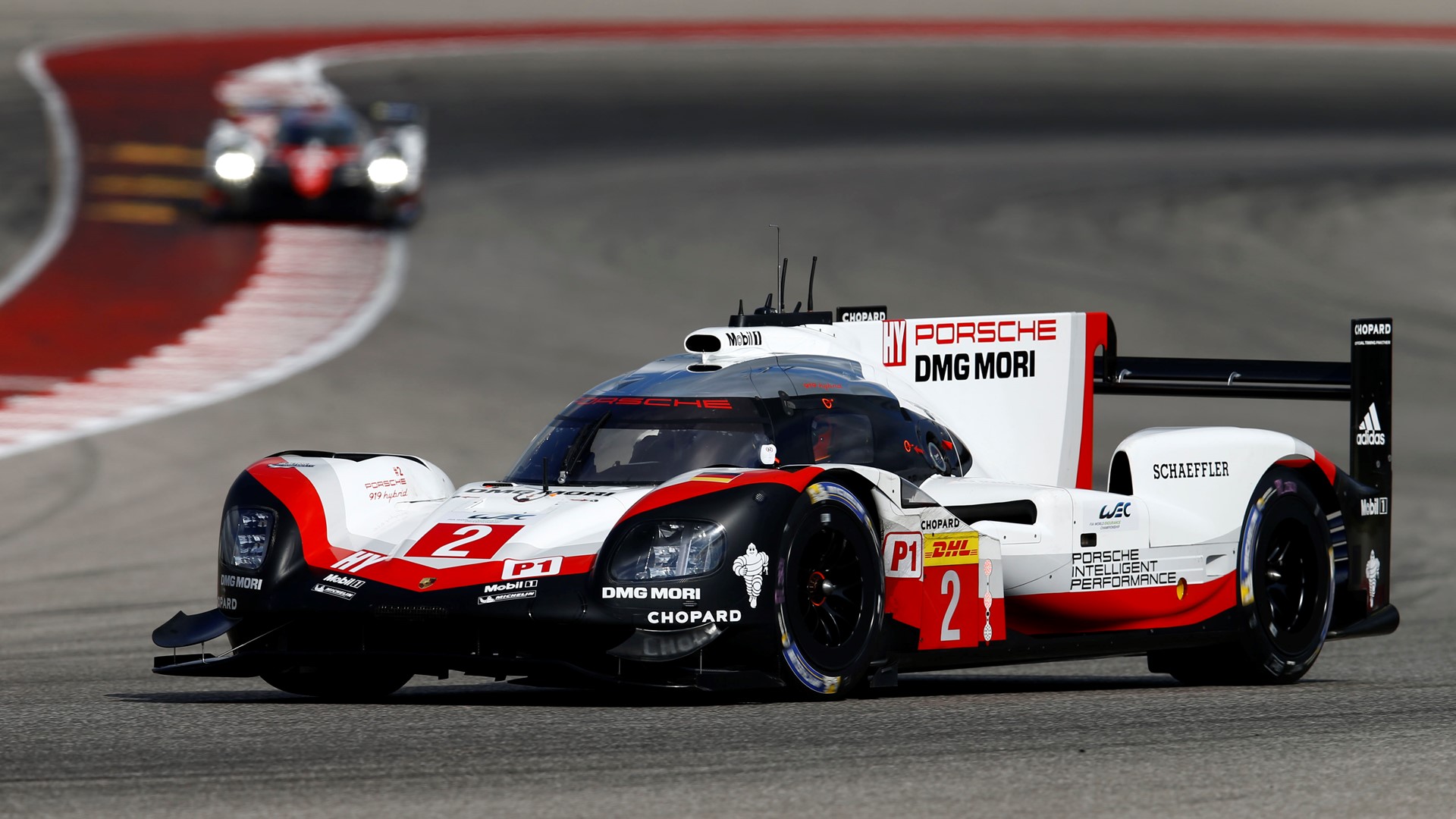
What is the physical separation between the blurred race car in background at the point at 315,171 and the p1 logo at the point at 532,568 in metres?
21.0

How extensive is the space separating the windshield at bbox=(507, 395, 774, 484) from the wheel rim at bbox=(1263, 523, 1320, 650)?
2676 millimetres

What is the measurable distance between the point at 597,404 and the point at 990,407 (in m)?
2.14

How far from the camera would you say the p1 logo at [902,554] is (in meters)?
8.25

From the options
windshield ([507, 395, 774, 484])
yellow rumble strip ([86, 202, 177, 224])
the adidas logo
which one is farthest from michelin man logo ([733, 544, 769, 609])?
yellow rumble strip ([86, 202, 177, 224])

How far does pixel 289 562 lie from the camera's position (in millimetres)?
8172

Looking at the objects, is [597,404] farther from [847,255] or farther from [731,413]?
[847,255]

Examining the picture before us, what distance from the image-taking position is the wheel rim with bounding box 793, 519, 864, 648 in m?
7.92

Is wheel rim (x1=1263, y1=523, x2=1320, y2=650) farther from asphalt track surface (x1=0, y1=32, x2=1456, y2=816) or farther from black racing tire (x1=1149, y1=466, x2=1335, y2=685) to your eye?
asphalt track surface (x1=0, y1=32, x2=1456, y2=816)

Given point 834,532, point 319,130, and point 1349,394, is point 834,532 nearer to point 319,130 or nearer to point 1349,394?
point 1349,394

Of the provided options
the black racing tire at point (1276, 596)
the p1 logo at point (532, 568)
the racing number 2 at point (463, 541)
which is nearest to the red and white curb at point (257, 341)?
the racing number 2 at point (463, 541)

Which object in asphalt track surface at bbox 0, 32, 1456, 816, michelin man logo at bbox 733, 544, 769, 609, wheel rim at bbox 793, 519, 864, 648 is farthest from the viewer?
wheel rim at bbox 793, 519, 864, 648

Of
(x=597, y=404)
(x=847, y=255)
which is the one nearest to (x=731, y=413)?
(x=597, y=404)

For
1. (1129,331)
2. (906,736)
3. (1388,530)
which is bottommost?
(906,736)

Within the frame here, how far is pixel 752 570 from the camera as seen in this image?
7633 mm
